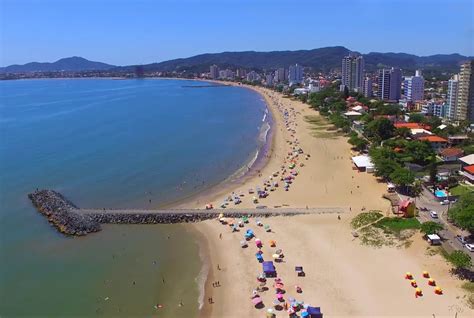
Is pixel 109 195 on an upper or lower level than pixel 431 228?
lower

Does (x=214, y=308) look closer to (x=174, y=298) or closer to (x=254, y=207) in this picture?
(x=174, y=298)

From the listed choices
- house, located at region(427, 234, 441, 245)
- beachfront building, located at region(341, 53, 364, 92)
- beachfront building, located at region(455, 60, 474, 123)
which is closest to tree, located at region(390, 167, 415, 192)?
house, located at region(427, 234, 441, 245)

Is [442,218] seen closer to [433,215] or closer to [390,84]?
[433,215]

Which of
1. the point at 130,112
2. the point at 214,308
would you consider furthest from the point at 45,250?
the point at 130,112

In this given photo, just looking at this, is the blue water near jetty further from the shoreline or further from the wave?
the shoreline

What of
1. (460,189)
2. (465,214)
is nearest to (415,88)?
(460,189)

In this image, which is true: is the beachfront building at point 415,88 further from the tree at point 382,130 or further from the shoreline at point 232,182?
the shoreline at point 232,182
